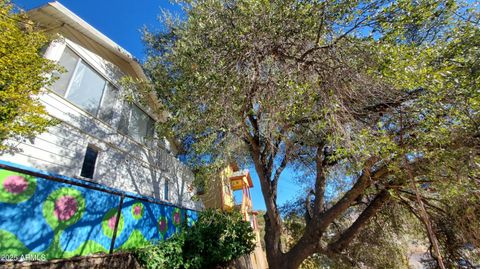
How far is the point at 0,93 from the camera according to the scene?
12.7ft

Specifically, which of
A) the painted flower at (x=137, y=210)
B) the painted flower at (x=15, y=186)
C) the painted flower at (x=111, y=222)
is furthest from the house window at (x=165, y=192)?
the painted flower at (x=15, y=186)

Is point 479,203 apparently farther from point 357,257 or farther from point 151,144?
point 151,144

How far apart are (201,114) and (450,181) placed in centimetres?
461

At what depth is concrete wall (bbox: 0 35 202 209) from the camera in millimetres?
5512

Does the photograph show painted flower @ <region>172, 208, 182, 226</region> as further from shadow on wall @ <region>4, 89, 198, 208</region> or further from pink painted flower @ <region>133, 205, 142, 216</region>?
pink painted flower @ <region>133, 205, 142, 216</region>

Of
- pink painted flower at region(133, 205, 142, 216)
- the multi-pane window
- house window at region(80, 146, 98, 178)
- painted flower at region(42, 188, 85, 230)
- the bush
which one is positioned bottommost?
the bush

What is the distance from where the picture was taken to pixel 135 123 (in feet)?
30.5

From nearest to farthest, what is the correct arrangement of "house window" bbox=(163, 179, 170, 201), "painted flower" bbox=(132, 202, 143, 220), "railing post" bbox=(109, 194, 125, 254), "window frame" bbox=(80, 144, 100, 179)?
"railing post" bbox=(109, 194, 125, 254), "painted flower" bbox=(132, 202, 143, 220), "window frame" bbox=(80, 144, 100, 179), "house window" bbox=(163, 179, 170, 201)

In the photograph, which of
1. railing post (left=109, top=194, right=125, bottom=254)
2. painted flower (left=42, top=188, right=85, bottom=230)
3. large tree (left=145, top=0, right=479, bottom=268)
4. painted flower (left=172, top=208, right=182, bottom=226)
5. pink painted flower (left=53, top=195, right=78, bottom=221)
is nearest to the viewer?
large tree (left=145, top=0, right=479, bottom=268)

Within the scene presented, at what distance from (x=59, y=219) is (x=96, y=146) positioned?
10.8 feet

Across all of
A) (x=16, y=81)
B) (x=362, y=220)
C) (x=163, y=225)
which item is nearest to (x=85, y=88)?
(x=16, y=81)

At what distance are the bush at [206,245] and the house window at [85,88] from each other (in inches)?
182

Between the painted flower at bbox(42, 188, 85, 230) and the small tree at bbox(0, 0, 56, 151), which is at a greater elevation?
the small tree at bbox(0, 0, 56, 151)

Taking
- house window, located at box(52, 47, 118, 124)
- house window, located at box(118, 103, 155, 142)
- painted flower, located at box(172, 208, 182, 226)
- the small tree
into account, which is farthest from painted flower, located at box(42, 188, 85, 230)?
house window, located at box(118, 103, 155, 142)
